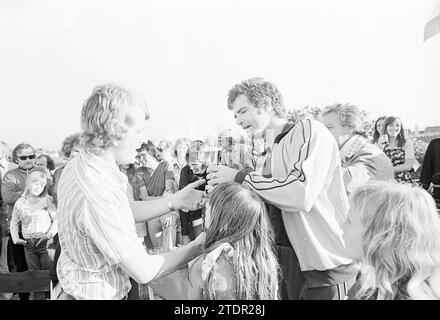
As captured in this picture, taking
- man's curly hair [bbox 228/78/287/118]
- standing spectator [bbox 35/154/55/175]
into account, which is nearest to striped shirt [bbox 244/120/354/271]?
man's curly hair [bbox 228/78/287/118]

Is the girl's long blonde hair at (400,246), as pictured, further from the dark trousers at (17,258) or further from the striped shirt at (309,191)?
the dark trousers at (17,258)

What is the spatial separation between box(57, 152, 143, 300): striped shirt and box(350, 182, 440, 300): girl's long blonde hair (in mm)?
649

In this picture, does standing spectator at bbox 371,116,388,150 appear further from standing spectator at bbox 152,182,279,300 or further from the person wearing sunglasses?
the person wearing sunglasses

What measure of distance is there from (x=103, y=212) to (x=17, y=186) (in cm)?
244

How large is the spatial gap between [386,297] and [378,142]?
2.16 m

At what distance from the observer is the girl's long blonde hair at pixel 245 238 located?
1409 millimetres

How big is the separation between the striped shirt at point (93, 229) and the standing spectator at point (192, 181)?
114 centimetres

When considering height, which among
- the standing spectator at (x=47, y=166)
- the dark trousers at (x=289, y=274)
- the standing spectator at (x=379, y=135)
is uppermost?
the standing spectator at (x=379, y=135)

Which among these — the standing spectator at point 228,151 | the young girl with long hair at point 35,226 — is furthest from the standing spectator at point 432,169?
the young girl with long hair at point 35,226

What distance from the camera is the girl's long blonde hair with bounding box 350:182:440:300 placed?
4.15 ft

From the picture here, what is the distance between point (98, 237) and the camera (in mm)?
1186

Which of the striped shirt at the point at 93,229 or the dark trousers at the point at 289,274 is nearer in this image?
the striped shirt at the point at 93,229
